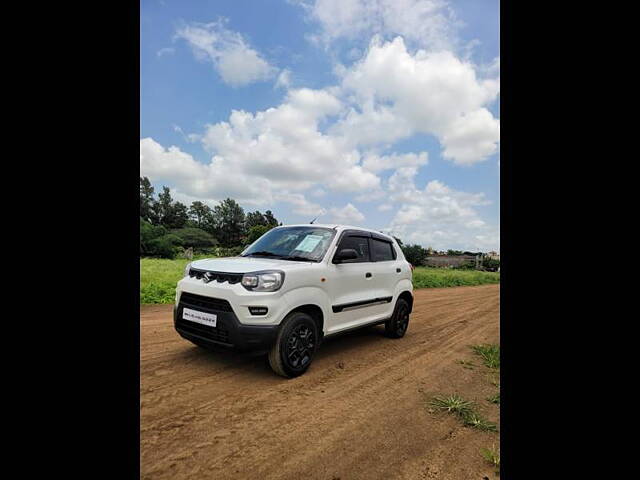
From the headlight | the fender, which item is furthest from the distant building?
the headlight

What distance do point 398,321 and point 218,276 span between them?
3.28 metres

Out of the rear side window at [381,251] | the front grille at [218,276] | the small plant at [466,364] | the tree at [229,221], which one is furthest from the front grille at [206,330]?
the tree at [229,221]

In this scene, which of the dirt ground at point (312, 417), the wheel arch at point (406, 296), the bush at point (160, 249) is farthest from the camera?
the bush at point (160, 249)

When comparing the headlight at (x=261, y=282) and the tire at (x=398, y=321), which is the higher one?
the headlight at (x=261, y=282)

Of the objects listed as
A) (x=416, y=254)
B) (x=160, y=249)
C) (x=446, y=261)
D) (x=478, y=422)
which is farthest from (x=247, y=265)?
(x=446, y=261)

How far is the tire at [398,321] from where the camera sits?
5344 mm

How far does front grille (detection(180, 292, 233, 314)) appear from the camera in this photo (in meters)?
3.36

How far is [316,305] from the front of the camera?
12.4 feet

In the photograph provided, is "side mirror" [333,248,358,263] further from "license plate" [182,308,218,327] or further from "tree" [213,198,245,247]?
"tree" [213,198,245,247]

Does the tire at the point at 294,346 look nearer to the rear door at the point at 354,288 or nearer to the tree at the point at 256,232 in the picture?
the rear door at the point at 354,288

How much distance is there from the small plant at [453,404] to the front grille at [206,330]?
2184 millimetres
